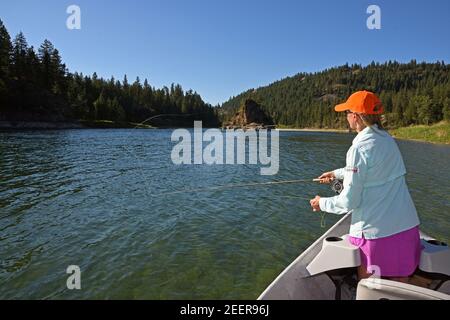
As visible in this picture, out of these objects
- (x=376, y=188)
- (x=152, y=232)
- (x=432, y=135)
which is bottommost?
(x=152, y=232)

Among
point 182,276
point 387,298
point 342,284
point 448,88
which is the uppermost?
point 448,88

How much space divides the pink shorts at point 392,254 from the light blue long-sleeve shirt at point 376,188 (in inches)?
5.1

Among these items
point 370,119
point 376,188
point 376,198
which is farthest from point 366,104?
point 376,198

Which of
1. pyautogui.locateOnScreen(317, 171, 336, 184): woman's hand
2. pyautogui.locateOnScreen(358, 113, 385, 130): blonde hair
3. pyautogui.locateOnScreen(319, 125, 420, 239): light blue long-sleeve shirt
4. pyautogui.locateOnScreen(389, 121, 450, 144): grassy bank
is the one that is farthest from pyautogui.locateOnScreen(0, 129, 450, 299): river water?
pyautogui.locateOnScreen(389, 121, 450, 144): grassy bank

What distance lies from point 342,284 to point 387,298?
160 centimetres

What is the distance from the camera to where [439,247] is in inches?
222

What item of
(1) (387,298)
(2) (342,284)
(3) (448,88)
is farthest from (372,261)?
(3) (448,88)

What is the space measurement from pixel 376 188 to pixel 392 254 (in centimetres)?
111

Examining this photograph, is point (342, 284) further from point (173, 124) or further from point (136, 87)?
point (136, 87)

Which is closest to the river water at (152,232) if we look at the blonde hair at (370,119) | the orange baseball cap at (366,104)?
the blonde hair at (370,119)

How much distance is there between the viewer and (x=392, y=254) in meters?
4.88

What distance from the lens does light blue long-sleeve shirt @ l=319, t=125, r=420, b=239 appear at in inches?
178

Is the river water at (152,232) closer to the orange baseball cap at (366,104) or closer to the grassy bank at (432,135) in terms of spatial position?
the orange baseball cap at (366,104)

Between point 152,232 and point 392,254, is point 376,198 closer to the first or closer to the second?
point 392,254
